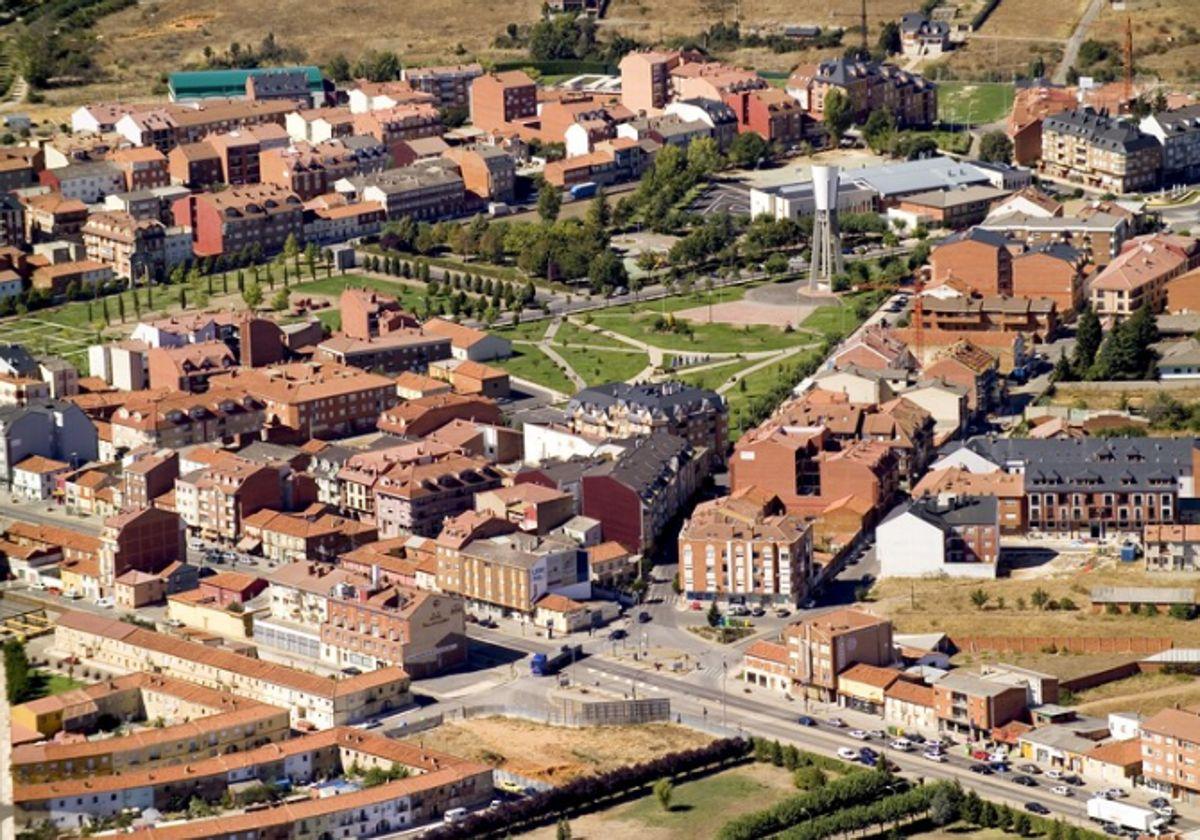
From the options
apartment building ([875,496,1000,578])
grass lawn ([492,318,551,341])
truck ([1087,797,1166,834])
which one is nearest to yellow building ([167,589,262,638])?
apartment building ([875,496,1000,578])

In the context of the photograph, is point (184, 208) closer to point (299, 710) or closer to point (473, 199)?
point (473, 199)

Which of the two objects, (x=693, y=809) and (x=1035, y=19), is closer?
(x=693, y=809)

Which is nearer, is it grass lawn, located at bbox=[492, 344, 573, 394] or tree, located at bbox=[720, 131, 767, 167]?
grass lawn, located at bbox=[492, 344, 573, 394]

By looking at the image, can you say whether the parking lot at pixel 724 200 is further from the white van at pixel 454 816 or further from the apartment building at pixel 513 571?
the white van at pixel 454 816

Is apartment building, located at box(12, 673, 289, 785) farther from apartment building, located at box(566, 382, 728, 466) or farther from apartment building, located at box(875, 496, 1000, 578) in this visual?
apartment building, located at box(566, 382, 728, 466)

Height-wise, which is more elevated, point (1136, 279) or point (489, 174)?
point (489, 174)

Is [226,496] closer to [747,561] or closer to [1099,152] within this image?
[747,561]

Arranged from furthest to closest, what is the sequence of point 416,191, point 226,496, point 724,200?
point 724,200
point 416,191
point 226,496

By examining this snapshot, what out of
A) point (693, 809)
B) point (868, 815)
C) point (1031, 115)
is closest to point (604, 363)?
point (1031, 115)
